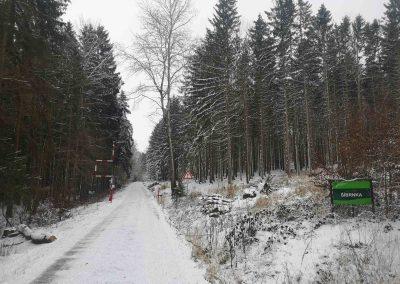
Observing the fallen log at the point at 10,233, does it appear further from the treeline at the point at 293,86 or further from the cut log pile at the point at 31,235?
the treeline at the point at 293,86

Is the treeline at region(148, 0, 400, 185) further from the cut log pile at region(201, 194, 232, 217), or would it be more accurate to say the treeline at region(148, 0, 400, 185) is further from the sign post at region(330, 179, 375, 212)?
the cut log pile at region(201, 194, 232, 217)

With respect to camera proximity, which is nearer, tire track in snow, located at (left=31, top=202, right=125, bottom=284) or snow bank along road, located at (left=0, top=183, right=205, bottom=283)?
tire track in snow, located at (left=31, top=202, right=125, bottom=284)

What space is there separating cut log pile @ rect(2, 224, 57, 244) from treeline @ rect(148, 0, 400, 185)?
A: 334 inches

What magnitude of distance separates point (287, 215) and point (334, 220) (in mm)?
1686

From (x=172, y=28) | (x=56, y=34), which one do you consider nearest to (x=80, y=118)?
(x=56, y=34)

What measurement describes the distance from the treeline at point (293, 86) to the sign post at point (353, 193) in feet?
2.22

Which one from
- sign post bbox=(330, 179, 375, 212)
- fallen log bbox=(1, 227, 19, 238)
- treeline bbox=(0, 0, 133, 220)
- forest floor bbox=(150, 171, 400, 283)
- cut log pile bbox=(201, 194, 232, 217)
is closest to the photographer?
forest floor bbox=(150, 171, 400, 283)

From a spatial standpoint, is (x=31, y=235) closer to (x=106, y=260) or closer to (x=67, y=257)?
(x=67, y=257)

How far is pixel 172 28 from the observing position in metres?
24.7

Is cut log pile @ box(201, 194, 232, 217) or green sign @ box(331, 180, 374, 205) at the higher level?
green sign @ box(331, 180, 374, 205)

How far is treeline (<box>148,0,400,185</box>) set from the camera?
1051 cm

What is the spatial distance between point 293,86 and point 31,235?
23629 mm

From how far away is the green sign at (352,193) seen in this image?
955 cm

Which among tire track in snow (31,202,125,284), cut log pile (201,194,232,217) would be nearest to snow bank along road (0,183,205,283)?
tire track in snow (31,202,125,284)
